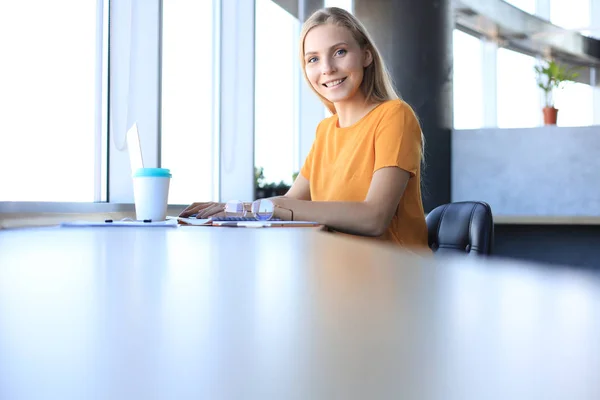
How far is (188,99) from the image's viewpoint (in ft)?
9.77

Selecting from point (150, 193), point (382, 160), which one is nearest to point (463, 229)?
point (382, 160)

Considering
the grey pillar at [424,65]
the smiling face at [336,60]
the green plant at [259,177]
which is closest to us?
the smiling face at [336,60]

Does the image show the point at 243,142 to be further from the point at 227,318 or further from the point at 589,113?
the point at 589,113

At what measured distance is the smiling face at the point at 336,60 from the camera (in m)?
2.03

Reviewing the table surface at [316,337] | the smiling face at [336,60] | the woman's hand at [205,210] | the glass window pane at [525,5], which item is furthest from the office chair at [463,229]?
the glass window pane at [525,5]

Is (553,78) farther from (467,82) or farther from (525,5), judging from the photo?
→ (525,5)

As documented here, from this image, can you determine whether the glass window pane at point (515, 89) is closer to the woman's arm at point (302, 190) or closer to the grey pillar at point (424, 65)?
the grey pillar at point (424, 65)

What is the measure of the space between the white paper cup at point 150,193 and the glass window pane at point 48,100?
1.13 ft

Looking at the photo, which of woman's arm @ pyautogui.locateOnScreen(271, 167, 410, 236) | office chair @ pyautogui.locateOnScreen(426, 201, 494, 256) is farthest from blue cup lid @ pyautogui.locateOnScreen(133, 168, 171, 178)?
office chair @ pyautogui.locateOnScreen(426, 201, 494, 256)

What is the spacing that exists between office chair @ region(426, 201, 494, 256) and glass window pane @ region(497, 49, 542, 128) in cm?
416

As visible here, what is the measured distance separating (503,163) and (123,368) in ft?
15.0

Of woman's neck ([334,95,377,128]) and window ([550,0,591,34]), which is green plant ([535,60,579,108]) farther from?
woman's neck ([334,95,377,128])

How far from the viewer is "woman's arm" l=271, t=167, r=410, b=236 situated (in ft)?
5.22

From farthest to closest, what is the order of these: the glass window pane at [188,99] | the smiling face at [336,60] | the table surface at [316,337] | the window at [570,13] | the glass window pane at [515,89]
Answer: the window at [570,13]
the glass window pane at [515,89]
the glass window pane at [188,99]
the smiling face at [336,60]
the table surface at [316,337]
